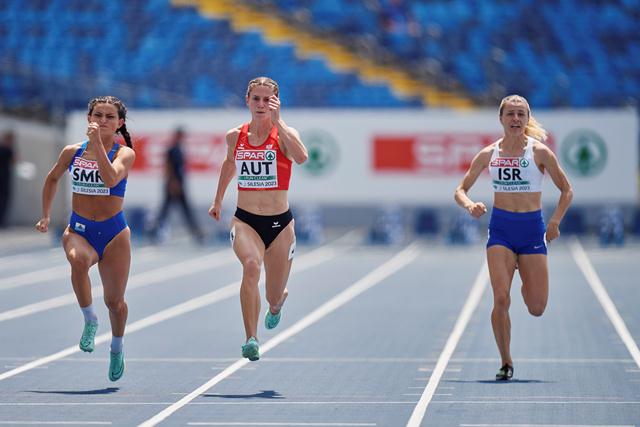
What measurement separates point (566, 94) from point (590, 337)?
20.9 metres

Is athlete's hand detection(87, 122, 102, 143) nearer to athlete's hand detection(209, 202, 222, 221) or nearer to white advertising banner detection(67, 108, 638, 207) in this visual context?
athlete's hand detection(209, 202, 222, 221)

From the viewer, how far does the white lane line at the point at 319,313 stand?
835 cm

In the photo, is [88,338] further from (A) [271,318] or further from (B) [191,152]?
(B) [191,152]

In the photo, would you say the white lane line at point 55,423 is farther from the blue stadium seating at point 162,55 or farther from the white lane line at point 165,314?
the blue stadium seating at point 162,55

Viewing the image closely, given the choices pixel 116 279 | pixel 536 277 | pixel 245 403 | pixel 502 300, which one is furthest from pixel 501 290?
pixel 116 279

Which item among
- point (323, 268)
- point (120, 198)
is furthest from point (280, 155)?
point (323, 268)

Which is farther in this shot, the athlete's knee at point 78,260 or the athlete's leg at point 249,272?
the athlete's leg at point 249,272

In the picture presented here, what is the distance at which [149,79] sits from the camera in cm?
3656

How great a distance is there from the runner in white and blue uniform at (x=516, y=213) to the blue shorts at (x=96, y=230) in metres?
2.27

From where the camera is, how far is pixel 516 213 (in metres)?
9.61

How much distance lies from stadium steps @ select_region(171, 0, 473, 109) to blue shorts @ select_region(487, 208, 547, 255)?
24565 mm

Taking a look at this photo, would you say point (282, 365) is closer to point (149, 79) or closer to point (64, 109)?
point (64, 109)

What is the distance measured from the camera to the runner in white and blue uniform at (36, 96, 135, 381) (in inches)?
350

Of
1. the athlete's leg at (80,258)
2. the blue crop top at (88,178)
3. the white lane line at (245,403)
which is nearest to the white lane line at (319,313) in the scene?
the white lane line at (245,403)
